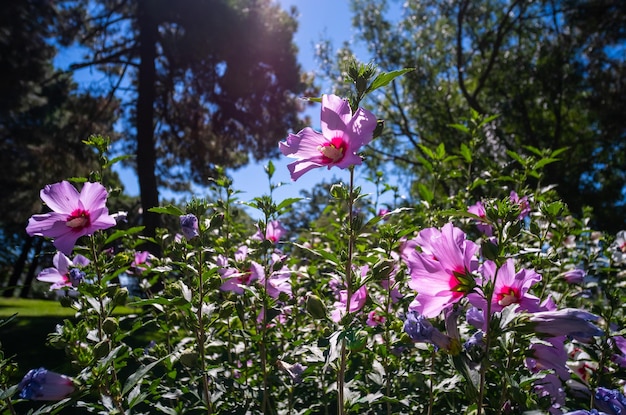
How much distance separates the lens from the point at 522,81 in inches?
459

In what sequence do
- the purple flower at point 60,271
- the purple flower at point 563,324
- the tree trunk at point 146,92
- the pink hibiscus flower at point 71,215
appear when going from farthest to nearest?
1. the tree trunk at point 146,92
2. the purple flower at point 60,271
3. the pink hibiscus flower at point 71,215
4. the purple flower at point 563,324

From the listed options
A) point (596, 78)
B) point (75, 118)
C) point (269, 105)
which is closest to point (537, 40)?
point (596, 78)

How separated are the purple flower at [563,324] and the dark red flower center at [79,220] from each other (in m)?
1.32

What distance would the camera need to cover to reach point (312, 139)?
47.8 inches

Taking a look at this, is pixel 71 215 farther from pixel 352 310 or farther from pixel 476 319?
pixel 476 319

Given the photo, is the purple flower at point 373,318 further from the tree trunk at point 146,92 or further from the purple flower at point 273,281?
the tree trunk at point 146,92

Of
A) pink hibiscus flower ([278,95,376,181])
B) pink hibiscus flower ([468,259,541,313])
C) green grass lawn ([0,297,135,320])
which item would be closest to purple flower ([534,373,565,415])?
pink hibiscus flower ([468,259,541,313])

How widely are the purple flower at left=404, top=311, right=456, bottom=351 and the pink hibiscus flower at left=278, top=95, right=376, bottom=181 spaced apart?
1.42ft

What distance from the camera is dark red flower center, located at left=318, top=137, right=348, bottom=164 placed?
116 cm

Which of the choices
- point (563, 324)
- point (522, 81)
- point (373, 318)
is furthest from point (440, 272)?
point (522, 81)

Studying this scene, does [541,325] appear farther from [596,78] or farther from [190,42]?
[596,78]

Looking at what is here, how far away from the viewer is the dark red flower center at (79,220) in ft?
4.68

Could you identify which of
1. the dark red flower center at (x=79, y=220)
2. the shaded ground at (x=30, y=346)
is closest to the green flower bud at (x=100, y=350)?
the dark red flower center at (x=79, y=220)

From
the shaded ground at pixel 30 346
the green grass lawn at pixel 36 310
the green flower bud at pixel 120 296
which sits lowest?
the green flower bud at pixel 120 296
